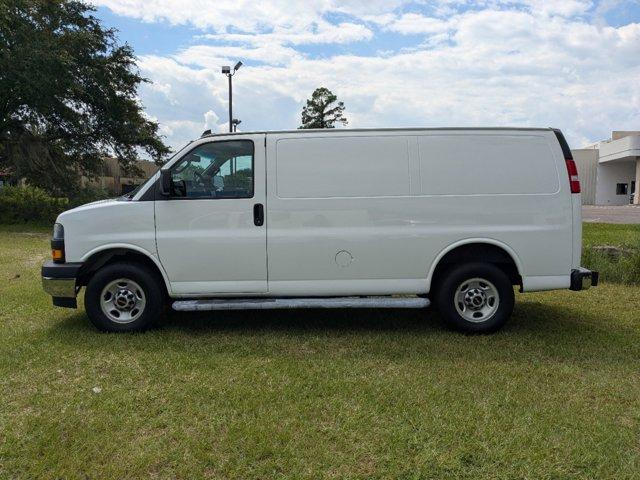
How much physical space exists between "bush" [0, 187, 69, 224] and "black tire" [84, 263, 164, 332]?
16852 millimetres

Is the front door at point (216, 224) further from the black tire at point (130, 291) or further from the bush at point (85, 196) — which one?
the bush at point (85, 196)

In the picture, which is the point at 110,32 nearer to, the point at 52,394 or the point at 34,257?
the point at 34,257

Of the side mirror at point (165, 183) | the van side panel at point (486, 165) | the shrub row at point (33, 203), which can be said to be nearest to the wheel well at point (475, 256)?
the van side panel at point (486, 165)

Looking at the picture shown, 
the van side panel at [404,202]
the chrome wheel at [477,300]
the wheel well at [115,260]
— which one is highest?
the van side panel at [404,202]

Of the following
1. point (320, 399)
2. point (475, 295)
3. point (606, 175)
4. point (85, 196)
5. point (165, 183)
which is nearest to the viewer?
point (320, 399)

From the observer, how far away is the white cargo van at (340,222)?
211 inches

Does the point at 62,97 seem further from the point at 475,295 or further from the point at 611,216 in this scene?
the point at 611,216

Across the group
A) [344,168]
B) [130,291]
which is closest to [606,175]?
[344,168]

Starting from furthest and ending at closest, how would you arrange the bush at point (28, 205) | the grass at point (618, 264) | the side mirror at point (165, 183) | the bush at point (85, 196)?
1. the bush at point (85, 196)
2. the bush at point (28, 205)
3. the grass at point (618, 264)
4. the side mirror at point (165, 183)

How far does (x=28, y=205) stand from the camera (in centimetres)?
2055

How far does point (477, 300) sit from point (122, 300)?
3.75 meters

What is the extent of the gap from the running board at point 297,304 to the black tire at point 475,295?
0.81 ft

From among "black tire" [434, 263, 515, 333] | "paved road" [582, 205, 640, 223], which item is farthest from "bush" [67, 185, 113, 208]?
"paved road" [582, 205, 640, 223]

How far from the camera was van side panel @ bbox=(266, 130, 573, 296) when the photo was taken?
5348 millimetres
